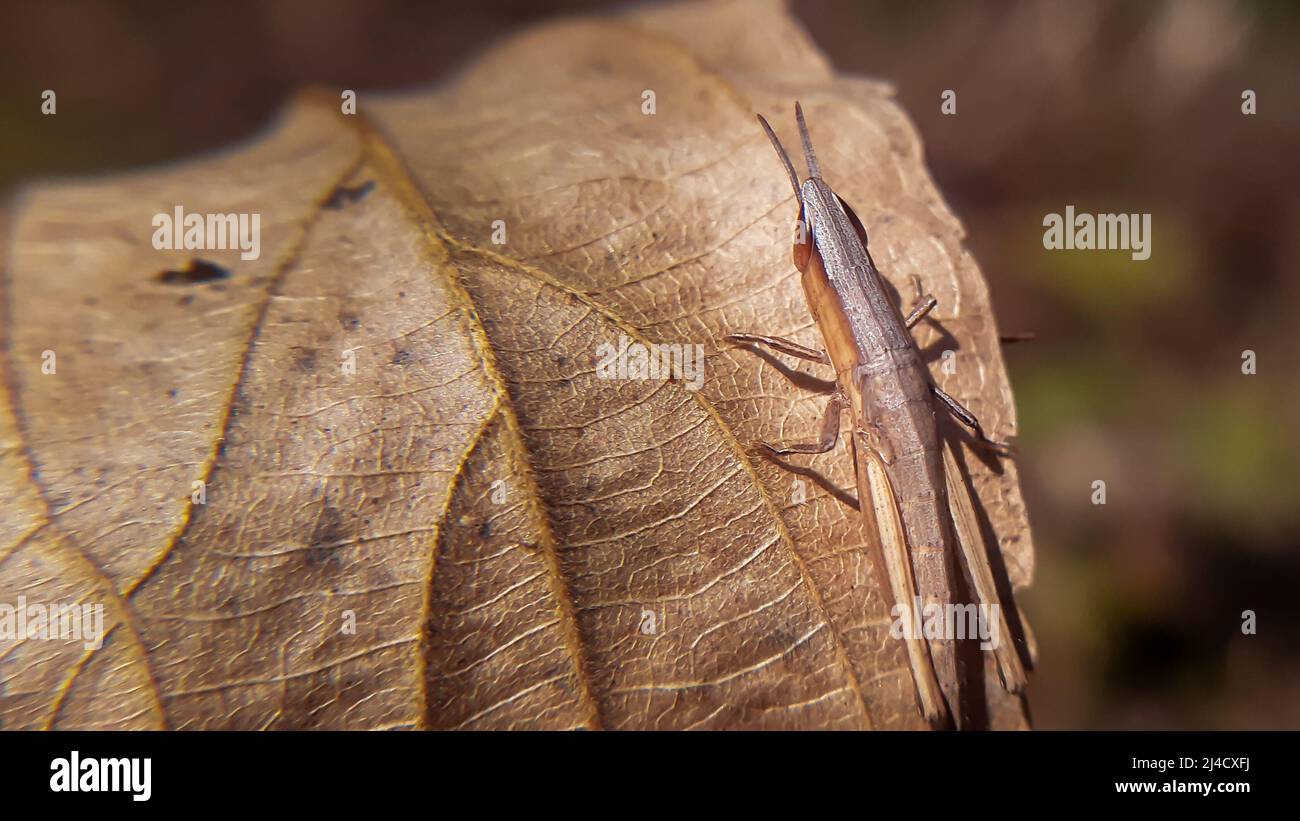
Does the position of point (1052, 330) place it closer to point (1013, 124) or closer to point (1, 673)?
point (1013, 124)

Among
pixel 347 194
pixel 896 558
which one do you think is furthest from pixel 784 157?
pixel 347 194

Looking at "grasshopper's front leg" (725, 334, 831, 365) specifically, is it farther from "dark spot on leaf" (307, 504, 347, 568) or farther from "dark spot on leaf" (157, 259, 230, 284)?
"dark spot on leaf" (157, 259, 230, 284)

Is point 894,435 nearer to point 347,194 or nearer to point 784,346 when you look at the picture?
point 784,346

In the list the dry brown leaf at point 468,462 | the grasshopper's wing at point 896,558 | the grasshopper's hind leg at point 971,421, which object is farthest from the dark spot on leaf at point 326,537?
the grasshopper's hind leg at point 971,421

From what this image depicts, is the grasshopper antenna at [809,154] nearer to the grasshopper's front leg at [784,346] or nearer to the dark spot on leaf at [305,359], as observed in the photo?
the grasshopper's front leg at [784,346]

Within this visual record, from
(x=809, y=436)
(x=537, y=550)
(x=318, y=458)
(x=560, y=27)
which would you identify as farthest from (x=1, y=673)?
(x=560, y=27)

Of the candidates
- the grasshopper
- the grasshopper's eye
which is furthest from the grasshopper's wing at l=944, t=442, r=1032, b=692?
the grasshopper's eye
